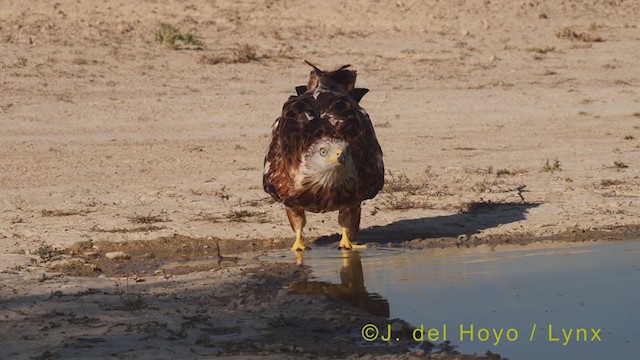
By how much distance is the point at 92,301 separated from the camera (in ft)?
25.6

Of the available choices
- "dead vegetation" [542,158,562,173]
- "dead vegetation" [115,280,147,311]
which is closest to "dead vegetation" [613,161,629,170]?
"dead vegetation" [542,158,562,173]

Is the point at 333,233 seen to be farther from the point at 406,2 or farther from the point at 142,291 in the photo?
the point at 406,2

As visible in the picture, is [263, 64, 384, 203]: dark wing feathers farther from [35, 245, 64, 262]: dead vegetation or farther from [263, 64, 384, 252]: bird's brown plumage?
[35, 245, 64, 262]: dead vegetation

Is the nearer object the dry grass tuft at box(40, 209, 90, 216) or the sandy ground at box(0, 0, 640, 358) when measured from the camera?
the sandy ground at box(0, 0, 640, 358)

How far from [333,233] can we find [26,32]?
30.8 feet

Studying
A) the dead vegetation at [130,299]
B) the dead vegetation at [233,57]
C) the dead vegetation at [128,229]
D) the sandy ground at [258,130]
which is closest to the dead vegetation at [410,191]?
the sandy ground at [258,130]

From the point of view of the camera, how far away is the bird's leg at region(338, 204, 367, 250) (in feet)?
31.3

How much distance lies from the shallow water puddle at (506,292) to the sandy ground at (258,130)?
1.48 feet

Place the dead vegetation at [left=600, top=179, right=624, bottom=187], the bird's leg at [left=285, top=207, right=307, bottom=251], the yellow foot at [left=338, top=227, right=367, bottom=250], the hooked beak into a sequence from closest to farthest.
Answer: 1. the hooked beak
2. the bird's leg at [left=285, top=207, right=307, bottom=251]
3. the yellow foot at [left=338, top=227, right=367, bottom=250]
4. the dead vegetation at [left=600, top=179, right=624, bottom=187]

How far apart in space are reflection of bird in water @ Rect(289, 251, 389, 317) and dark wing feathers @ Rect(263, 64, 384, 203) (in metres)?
0.57

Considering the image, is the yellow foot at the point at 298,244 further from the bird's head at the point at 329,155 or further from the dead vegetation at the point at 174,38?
the dead vegetation at the point at 174,38

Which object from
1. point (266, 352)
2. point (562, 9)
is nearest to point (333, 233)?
point (266, 352)

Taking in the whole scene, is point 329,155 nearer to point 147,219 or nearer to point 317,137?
point 317,137

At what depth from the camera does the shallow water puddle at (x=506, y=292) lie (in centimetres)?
714
